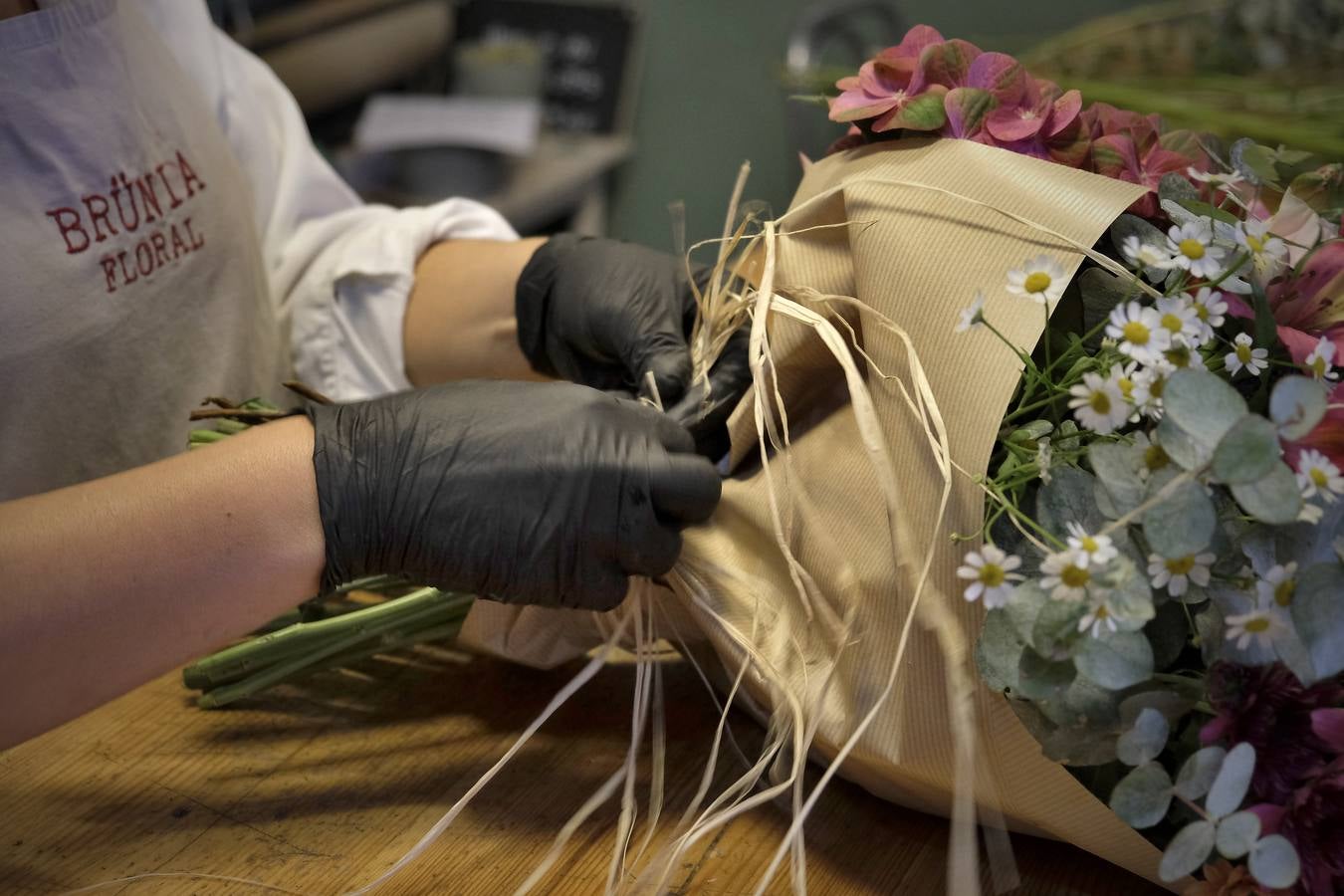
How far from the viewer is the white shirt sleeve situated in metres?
0.97

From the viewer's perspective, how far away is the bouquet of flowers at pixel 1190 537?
1.56 ft

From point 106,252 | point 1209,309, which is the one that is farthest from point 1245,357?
point 106,252

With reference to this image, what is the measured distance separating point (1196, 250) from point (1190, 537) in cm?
14

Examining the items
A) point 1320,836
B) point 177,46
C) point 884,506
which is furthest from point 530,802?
point 177,46

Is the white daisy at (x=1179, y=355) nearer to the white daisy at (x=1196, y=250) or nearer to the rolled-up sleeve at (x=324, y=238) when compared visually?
the white daisy at (x=1196, y=250)

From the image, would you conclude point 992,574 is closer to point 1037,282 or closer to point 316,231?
point 1037,282

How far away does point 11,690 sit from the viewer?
1.96 feet

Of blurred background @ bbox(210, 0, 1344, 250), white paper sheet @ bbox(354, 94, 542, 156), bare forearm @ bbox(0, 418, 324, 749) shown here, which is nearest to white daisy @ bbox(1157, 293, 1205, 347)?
bare forearm @ bbox(0, 418, 324, 749)

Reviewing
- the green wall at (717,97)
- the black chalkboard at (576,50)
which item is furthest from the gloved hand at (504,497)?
the green wall at (717,97)

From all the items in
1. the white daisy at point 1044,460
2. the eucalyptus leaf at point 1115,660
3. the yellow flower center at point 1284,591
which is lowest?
the eucalyptus leaf at point 1115,660

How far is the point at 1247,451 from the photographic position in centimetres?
45

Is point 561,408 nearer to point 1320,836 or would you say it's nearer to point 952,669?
point 952,669

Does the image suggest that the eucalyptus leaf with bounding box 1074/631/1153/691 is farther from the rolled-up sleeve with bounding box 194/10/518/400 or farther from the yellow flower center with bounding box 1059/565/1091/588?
the rolled-up sleeve with bounding box 194/10/518/400

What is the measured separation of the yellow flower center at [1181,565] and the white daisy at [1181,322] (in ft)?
0.33
